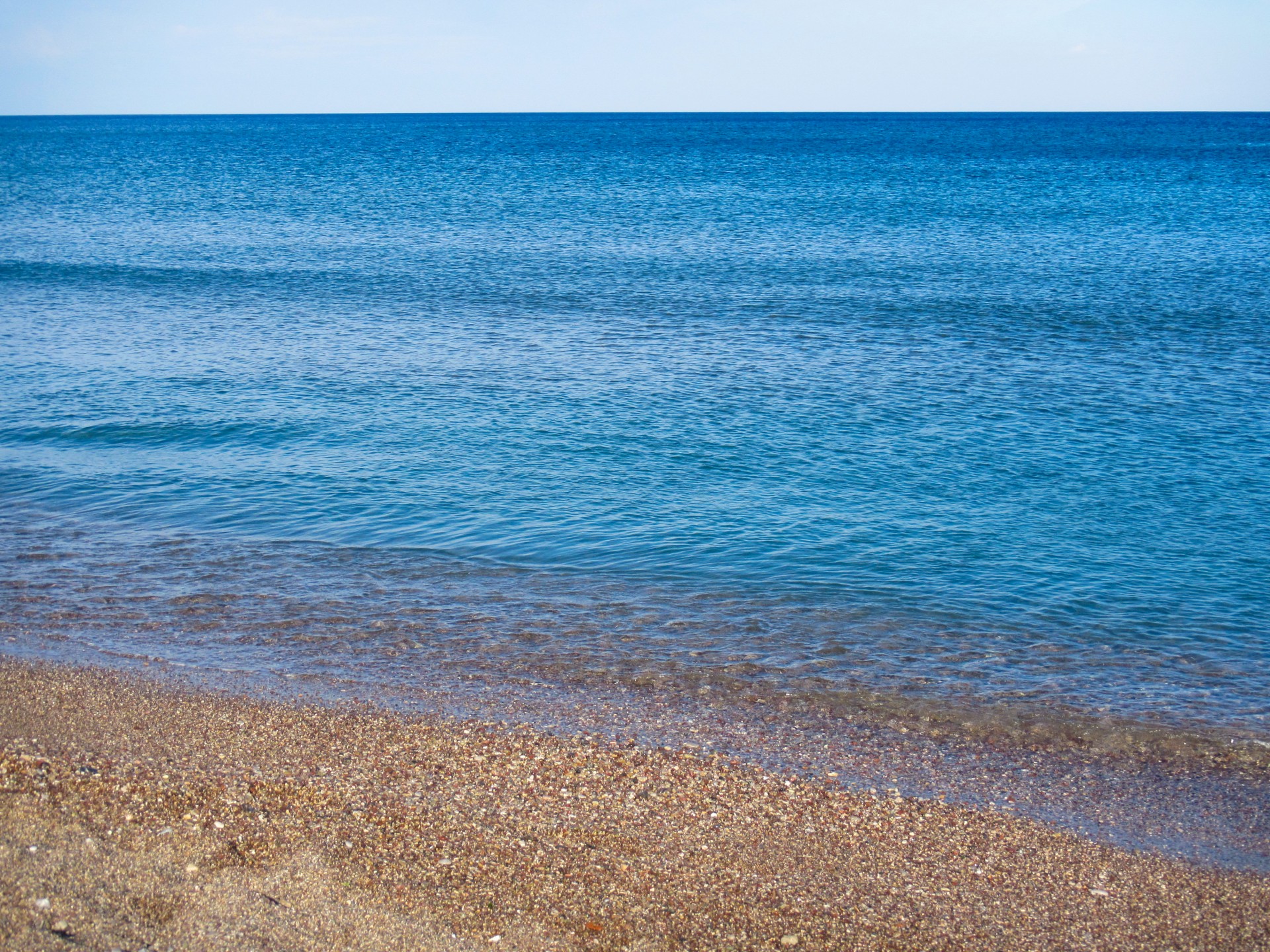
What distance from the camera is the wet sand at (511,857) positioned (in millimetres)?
7309

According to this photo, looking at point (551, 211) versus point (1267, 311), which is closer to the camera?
point (1267, 311)

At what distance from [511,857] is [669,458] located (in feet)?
42.7

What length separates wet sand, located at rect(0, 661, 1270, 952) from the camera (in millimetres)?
7309

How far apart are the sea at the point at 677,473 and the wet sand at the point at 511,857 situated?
183cm

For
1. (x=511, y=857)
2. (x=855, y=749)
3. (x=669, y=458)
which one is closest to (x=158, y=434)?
(x=669, y=458)

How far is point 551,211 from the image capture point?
6034 cm

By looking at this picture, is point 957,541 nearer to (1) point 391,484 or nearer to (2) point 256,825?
(1) point 391,484

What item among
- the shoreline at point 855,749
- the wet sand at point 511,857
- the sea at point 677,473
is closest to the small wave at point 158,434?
the sea at point 677,473

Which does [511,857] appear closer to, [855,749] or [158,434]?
[855,749]

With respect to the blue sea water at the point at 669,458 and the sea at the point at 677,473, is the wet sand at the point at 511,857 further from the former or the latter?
the blue sea water at the point at 669,458

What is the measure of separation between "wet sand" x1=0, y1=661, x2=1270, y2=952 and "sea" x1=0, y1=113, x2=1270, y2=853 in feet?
6.00

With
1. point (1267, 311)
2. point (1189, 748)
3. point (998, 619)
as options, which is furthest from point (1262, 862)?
point (1267, 311)

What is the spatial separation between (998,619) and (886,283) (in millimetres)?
24837

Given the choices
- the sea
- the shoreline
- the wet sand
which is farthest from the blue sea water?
the wet sand
